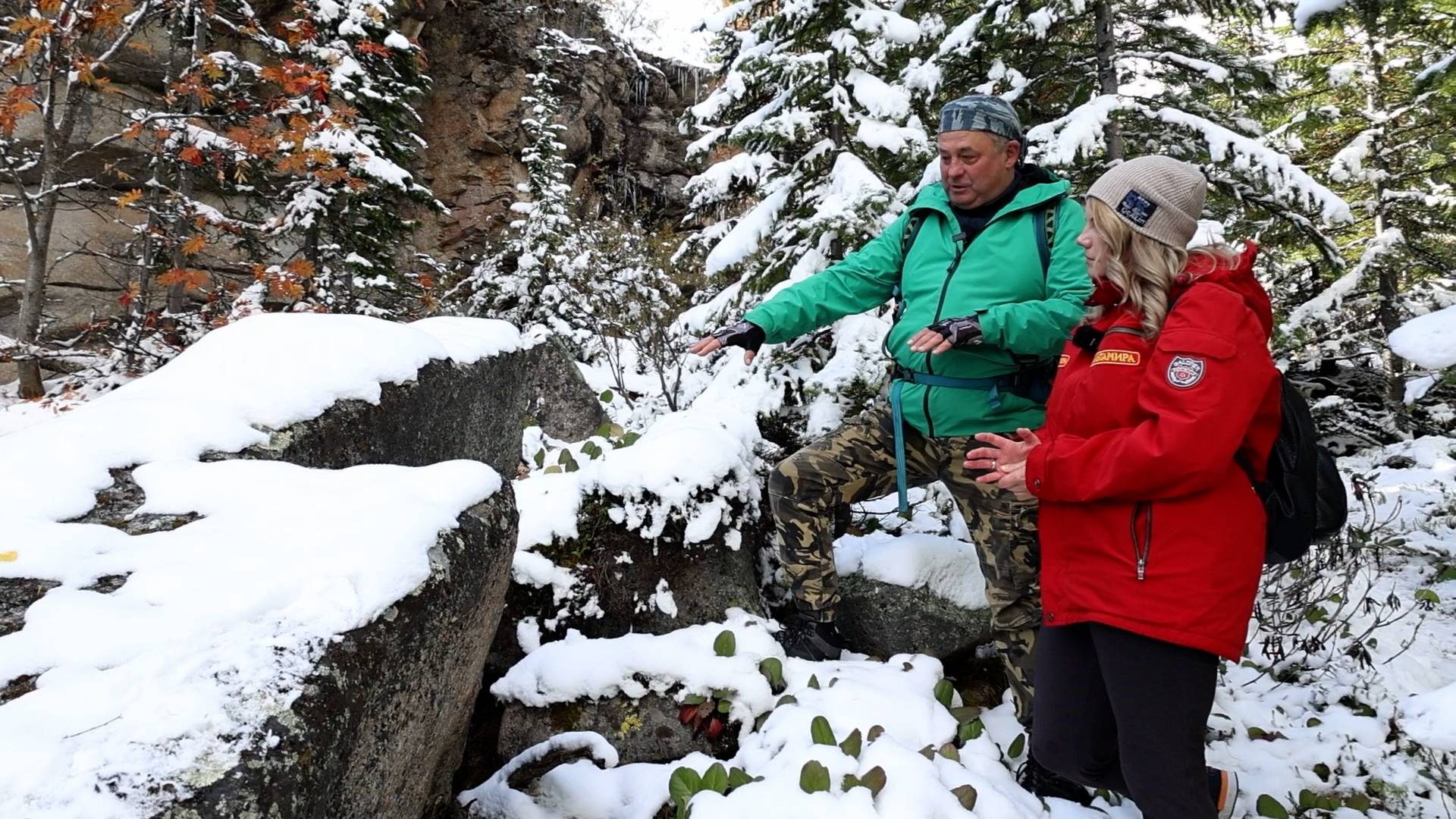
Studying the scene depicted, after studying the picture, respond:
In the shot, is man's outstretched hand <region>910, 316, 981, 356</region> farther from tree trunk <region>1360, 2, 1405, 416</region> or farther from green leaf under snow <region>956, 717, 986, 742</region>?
tree trunk <region>1360, 2, 1405, 416</region>

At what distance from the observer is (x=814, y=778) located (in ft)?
7.40

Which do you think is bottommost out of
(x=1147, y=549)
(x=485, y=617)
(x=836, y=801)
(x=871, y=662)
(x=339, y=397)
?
(x=871, y=662)

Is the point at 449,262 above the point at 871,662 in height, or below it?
above

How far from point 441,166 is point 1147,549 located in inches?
716

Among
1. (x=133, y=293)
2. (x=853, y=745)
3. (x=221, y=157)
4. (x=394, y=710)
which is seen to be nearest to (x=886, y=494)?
(x=853, y=745)

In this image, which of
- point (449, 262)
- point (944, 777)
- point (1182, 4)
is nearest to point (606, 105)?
point (449, 262)

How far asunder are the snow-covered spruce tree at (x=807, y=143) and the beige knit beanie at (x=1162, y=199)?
2397 millimetres

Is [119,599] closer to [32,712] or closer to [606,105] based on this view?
[32,712]

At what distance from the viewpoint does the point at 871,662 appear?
326 centimetres

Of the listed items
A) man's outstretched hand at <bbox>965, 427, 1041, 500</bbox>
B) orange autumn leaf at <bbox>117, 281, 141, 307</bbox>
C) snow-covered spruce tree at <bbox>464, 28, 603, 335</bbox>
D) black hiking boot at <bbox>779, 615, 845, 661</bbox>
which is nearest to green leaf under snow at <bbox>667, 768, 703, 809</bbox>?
black hiking boot at <bbox>779, 615, 845, 661</bbox>

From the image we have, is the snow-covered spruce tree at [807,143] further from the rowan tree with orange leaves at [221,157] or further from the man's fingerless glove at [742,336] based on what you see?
the rowan tree with orange leaves at [221,157]

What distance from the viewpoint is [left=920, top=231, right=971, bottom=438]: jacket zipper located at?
2848mm

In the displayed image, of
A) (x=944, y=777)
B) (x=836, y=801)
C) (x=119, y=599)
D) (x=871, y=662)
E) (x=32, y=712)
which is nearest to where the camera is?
(x=32, y=712)

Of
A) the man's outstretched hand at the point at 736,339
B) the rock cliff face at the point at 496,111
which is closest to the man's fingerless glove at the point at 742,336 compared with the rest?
the man's outstretched hand at the point at 736,339
